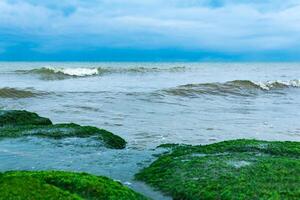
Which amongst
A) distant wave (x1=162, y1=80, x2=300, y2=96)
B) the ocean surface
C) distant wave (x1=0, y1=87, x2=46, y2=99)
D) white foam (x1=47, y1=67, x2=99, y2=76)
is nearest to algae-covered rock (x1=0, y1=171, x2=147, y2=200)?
the ocean surface

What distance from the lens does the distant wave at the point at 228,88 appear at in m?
36.2

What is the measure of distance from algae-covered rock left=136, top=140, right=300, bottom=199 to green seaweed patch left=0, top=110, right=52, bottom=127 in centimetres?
610

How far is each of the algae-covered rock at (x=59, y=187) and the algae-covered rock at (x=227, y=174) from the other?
3.83ft

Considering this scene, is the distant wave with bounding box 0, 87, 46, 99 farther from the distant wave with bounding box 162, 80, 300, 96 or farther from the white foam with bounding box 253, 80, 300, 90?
the white foam with bounding box 253, 80, 300, 90

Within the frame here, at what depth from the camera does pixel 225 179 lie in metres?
7.75

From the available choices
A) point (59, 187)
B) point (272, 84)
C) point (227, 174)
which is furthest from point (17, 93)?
point (272, 84)

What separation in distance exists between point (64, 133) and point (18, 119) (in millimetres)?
2638

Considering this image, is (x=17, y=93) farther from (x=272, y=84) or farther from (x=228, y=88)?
(x=272, y=84)

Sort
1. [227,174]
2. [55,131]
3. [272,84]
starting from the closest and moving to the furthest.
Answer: [227,174], [55,131], [272,84]

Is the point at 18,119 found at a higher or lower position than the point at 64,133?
higher

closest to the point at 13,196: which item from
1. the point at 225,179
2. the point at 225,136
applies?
the point at 225,179

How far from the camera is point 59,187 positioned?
264 inches

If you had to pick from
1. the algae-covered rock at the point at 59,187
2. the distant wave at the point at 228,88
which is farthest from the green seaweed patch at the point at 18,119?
the distant wave at the point at 228,88

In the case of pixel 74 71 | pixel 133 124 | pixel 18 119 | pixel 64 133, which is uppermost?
pixel 74 71
